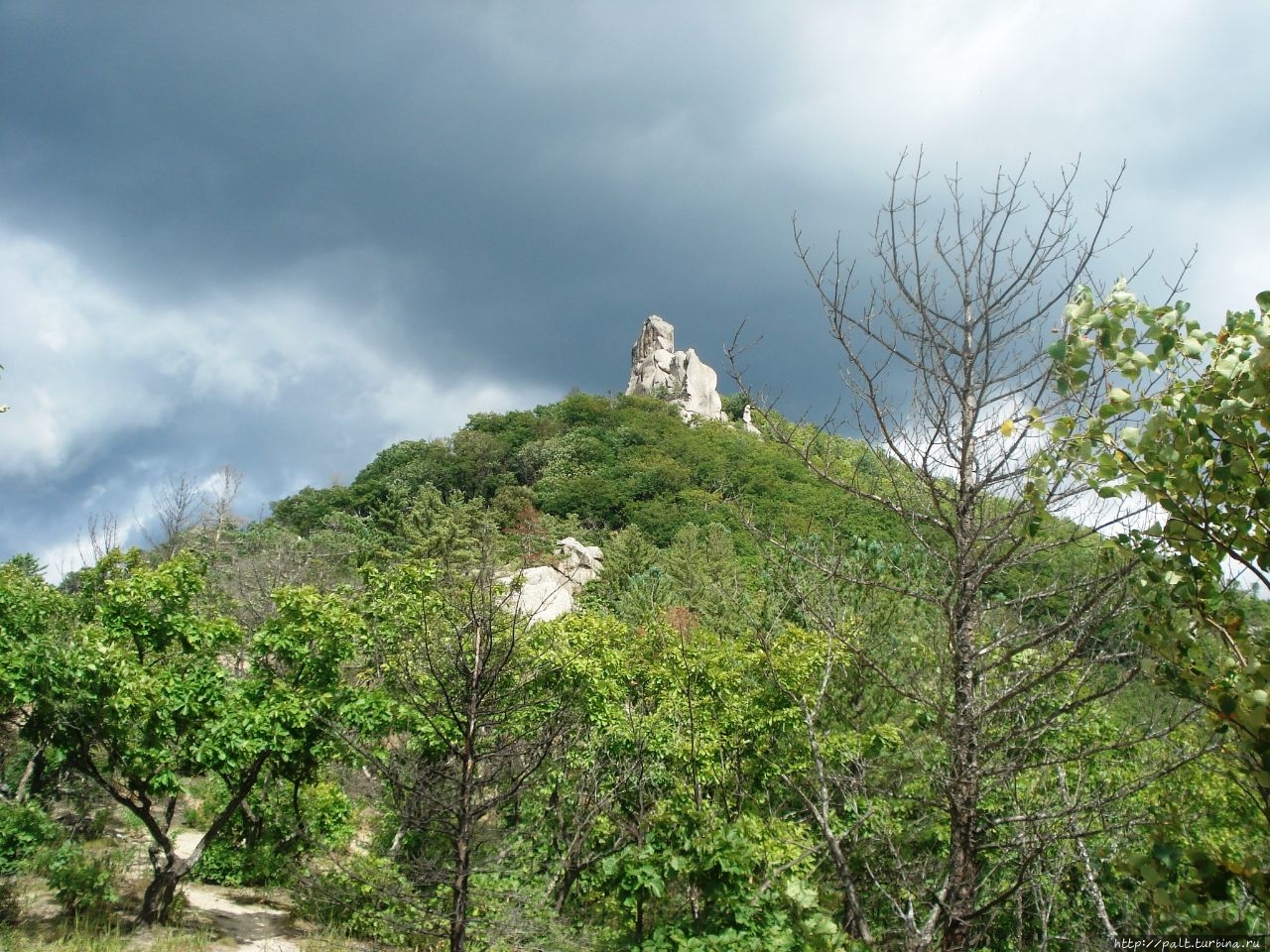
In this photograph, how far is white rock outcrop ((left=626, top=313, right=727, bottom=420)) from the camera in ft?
256

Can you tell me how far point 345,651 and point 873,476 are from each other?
24.6 feet

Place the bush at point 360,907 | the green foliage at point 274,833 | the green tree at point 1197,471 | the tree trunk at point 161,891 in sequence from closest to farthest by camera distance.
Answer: the green tree at point 1197,471 < the bush at point 360,907 < the tree trunk at point 161,891 < the green foliage at point 274,833

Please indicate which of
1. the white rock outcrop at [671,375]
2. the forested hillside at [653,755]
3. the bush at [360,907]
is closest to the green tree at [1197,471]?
the forested hillside at [653,755]

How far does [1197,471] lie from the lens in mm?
2064

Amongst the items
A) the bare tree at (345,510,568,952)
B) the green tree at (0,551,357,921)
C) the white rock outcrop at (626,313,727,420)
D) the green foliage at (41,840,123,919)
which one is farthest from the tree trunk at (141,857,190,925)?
the white rock outcrop at (626,313,727,420)

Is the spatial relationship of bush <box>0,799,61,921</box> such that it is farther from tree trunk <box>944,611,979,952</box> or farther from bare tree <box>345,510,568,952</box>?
tree trunk <box>944,611,979,952</box>

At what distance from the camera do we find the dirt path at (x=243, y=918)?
948 centimetres

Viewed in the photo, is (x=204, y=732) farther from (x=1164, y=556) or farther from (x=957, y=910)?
(x=1164, y=556)

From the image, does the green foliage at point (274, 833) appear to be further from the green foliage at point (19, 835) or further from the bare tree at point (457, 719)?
the green foliage at point (19, 835)

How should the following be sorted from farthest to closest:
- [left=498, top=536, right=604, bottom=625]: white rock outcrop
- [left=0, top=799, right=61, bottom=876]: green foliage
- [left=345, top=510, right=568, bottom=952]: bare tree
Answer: [left=498, top=536, right=604, bottom=625]: white rock outcrop, [left=0, top=799, right=61, bottom=876]: green foliage, [left=345, top=510, right=568, bottom=952]: bare tree

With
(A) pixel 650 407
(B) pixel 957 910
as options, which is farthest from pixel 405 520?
(B) pixel 957 910

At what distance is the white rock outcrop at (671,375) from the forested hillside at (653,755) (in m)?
60.6

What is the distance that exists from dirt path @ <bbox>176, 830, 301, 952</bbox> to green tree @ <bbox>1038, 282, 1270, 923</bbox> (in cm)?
969

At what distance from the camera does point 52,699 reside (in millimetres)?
8648
